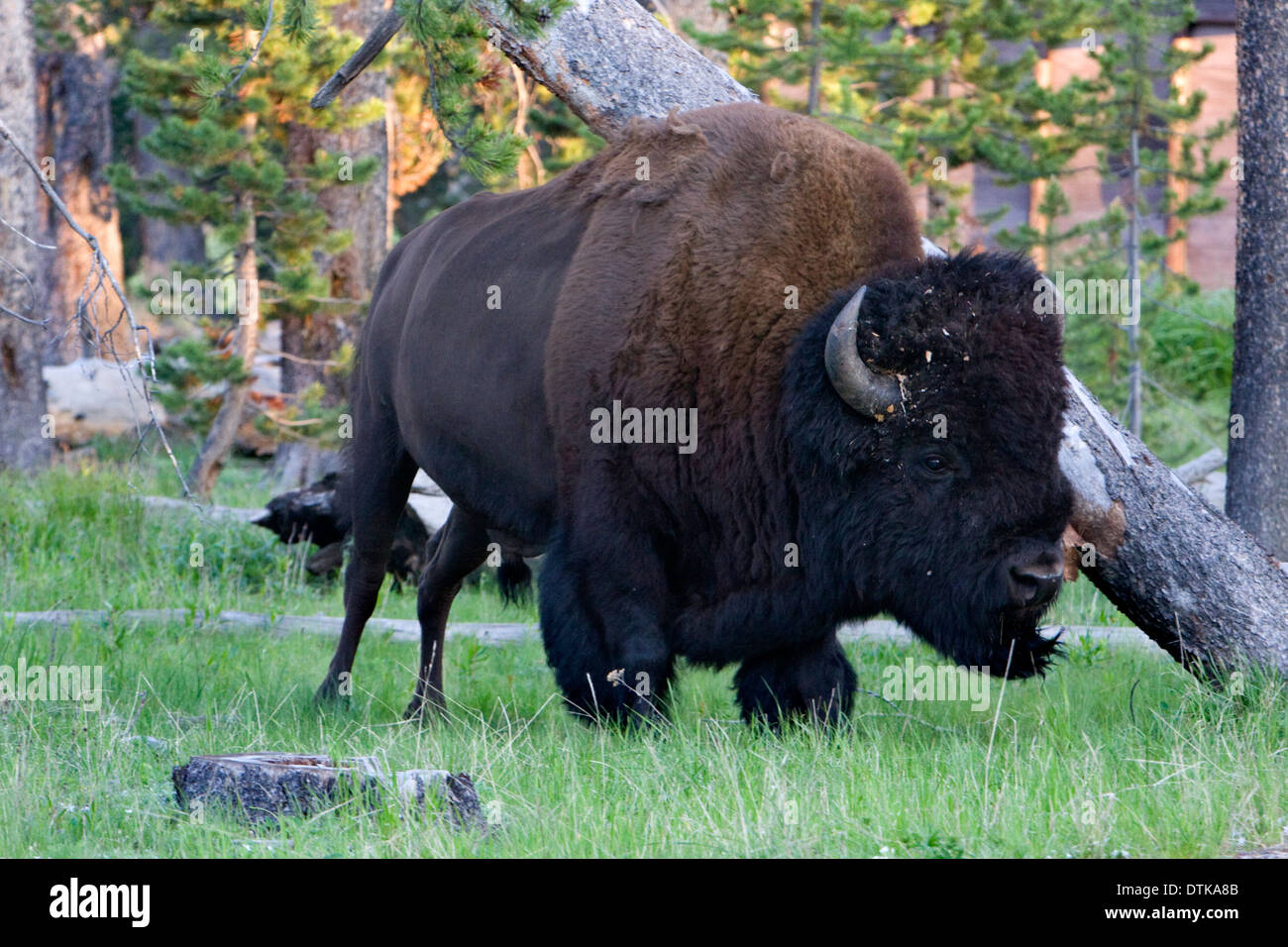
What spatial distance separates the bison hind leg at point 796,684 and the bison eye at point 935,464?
100 centimetres

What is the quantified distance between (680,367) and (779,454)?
497 mm

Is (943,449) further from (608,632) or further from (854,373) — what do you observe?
(608,632)

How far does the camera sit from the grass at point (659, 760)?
12.2ft

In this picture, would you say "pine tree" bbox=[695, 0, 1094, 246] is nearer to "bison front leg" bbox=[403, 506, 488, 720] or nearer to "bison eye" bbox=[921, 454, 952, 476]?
"bison front leg" bbox=[403, 506, 488, 720]

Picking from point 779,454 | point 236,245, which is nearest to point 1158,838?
point 779,454

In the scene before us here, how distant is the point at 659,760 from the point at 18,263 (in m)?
9.53

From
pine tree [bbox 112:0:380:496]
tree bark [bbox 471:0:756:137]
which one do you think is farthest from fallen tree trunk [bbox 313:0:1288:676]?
pine tree [bbox 112:0:380:496]

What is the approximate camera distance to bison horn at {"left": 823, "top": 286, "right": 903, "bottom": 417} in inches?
185

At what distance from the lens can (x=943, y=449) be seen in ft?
15.5

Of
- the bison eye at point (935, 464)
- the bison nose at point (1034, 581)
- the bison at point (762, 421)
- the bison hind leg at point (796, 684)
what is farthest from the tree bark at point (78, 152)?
the bison nose at point (1034, 581)

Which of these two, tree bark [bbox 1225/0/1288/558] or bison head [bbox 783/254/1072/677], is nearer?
bison head [bbox 783/254/1072/677]

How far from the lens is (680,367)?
515cm

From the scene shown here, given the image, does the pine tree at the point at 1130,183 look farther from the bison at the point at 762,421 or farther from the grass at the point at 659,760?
the bison at the point at 762,421

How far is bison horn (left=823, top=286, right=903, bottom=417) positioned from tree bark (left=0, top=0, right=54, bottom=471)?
8.16 meters
